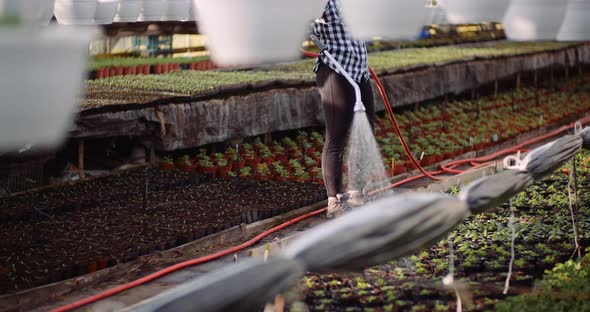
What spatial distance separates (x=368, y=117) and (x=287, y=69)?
4609mm

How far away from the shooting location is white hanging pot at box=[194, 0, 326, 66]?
2.16 meters

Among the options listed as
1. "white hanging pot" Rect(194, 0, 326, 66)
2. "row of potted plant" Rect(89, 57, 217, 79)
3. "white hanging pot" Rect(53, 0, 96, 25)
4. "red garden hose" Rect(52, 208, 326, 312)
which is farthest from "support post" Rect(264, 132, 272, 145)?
"white hanging pot" Rect(194, 0, 326, 66)

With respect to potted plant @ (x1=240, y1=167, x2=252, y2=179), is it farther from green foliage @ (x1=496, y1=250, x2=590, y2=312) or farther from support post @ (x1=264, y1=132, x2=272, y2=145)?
green foliage @ (x1=496, y1=250, x2=590, y2=312)

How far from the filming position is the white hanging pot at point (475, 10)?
11.8 ft

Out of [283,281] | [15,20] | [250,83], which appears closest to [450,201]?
[283,281]

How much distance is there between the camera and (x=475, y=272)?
4496mm

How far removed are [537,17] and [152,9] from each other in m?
3.62

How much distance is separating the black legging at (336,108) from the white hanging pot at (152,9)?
1624 millimetres

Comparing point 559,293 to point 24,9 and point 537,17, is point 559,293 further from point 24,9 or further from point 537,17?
point 24,9

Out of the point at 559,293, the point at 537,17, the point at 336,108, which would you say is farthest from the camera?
the point at 336,108

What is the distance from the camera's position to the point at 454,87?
476 inches

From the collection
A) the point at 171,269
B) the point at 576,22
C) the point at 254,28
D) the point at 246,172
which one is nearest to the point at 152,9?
the point at 246,172

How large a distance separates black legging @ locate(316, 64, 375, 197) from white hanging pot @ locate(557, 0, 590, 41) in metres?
1.65

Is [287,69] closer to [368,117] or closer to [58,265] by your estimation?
[368,117]
